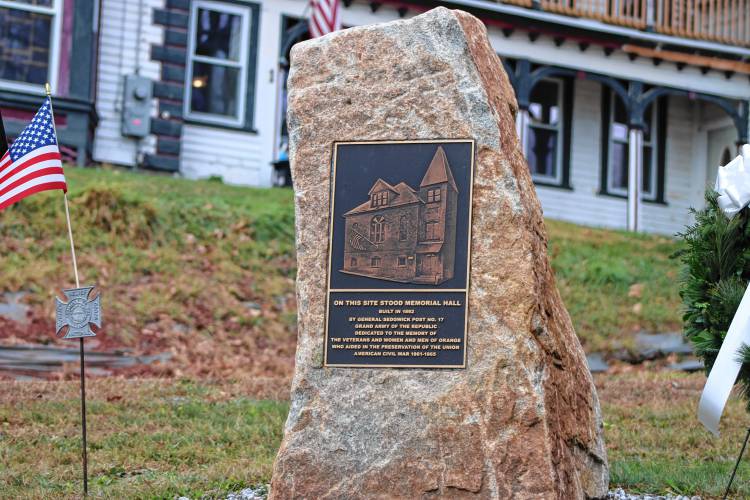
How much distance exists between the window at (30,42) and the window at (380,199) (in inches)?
417

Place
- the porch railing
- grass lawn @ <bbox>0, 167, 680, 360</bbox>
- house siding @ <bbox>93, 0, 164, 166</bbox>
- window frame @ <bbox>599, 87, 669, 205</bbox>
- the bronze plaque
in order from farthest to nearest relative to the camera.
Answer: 1. window frame @ <bbox>599, 87, 669, 205</bbox>
2. the porch railing
3. house siding @ <bbox>93, 0, 164, 166</bbox>
4. grass lawn @ <bbox>0, 167, 680, 360</bbox>
5. the bronze plaque

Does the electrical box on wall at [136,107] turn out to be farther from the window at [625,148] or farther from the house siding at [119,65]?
the window at [625,148]

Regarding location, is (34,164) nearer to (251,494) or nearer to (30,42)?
(251,494)

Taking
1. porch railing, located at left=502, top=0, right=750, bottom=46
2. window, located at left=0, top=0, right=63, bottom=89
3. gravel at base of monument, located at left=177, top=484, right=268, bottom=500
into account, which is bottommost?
gravel at base of monument, located at left=177, top=484, right=268, bottom=500

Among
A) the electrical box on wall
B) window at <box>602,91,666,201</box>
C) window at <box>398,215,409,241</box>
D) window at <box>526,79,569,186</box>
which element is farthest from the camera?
window at <box>602,91,666,201</box>

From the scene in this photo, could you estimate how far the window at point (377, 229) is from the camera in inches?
232

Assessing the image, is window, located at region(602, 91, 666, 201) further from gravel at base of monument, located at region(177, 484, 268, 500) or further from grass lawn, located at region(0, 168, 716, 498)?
gravel at base of monument, located at region(177, 484, 268, 500)

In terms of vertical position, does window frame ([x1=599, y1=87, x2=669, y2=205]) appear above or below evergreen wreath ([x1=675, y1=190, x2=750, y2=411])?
above

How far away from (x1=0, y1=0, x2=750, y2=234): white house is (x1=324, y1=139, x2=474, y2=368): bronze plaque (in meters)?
10.2

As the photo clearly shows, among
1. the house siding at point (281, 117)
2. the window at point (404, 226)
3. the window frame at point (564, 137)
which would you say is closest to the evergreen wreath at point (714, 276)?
the window at point (404, 226)

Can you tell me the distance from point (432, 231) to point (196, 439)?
287 cm

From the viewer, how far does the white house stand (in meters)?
15.5

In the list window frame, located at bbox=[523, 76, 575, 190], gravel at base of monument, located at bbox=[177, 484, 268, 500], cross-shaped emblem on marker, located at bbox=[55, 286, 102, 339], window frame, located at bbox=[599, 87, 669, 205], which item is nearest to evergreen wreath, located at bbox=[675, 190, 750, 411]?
gravel at base of monument, located at bbox=[177, 484, 268, 500]

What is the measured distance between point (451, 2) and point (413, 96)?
13499 millimetres
